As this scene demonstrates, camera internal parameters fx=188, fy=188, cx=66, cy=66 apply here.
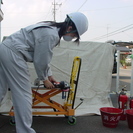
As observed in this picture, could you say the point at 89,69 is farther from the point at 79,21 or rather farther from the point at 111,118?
the point at 79,21

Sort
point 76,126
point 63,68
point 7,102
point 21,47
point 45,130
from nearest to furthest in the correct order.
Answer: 1. point 21,47
2. point 45,130
3. point 76,126
4. point 7,102
5. point 63,68

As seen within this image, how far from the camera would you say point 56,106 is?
2893mm

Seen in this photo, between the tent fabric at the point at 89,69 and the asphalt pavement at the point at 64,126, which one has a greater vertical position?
the tent fabric at the point at 89,69

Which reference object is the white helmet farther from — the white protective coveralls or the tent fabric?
the tent fabric

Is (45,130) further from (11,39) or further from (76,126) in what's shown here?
(11,39)

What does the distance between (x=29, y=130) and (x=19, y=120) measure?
14 centimetres

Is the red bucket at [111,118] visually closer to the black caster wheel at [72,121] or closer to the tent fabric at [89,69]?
the black caster wheel at [72,121]

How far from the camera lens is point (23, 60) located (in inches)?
74.9

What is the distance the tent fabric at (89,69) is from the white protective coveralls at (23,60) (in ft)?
6.71

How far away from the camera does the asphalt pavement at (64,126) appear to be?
278 cm

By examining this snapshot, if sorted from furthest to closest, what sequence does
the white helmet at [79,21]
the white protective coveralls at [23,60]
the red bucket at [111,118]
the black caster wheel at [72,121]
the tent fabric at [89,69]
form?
1. the tent fabric at [89,69]
2. the black caster wheel at [72,121]
3. the red bucket at [111,118]
4. the white helmet at [79,21]
5. the white protective coveralls at [23,60]

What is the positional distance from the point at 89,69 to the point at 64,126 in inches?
60.8

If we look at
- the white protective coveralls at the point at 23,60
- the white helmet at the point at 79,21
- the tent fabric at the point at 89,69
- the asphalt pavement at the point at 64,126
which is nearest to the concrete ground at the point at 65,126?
the asphalt pavement at the point at 64,126

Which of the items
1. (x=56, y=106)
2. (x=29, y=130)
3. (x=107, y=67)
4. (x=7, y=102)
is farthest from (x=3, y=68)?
(x=107, y=67)
